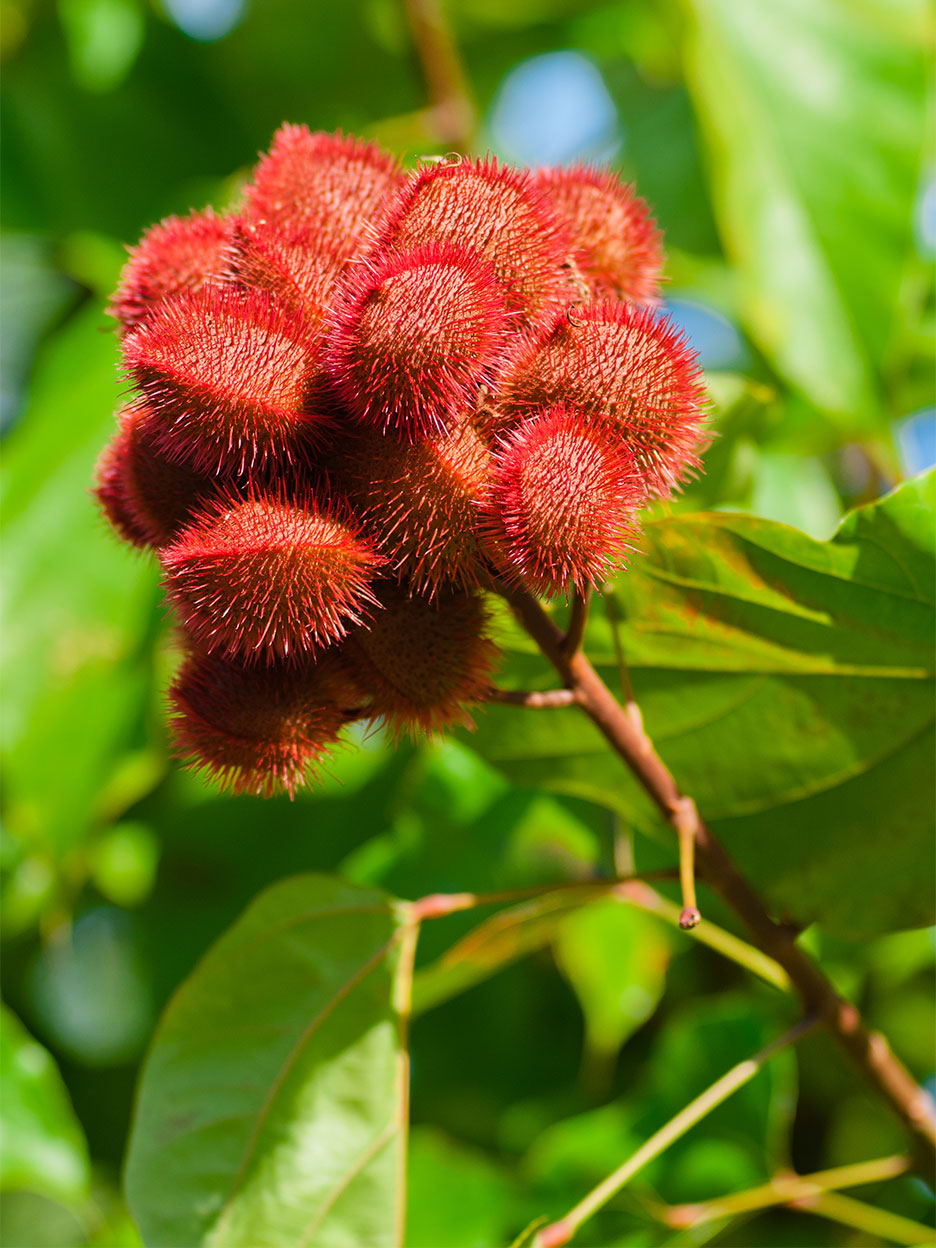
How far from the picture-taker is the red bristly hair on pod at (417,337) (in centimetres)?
100

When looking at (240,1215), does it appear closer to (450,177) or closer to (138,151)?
(450,177)

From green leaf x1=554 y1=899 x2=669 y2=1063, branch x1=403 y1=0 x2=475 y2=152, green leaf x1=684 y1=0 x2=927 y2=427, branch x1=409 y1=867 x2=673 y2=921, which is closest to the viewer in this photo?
branch x1=409 y1=867 x2=673 y2=921

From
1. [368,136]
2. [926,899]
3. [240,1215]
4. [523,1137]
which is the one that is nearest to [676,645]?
[926,899]

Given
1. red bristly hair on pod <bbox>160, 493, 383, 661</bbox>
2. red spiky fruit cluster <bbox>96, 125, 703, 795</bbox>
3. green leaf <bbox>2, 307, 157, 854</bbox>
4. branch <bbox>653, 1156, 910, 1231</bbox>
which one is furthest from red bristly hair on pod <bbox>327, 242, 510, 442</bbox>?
branch <bbox>653, 1156, 910, 1231</bbox>

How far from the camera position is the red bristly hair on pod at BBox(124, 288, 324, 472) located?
1025mm

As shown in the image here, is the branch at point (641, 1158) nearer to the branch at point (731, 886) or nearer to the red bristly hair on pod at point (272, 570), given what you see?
the branch at point (731, 886)

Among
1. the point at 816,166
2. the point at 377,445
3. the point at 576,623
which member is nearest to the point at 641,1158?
the point at 576,623

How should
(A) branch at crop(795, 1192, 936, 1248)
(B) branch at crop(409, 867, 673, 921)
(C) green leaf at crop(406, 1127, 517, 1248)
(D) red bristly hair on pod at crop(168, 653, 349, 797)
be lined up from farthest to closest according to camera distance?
(C) green leaf at crop(406, 1127, 517, 1248), (A) branch at crop(795, 1192, 936, 1248), (B) branch at crop(409, 867, 673, 921), (D) red bristly hair on pod at crop(168, 653, 349, 797)

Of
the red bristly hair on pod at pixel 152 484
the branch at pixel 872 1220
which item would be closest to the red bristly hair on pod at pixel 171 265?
the red bristly hair on pod at pixel 152 484

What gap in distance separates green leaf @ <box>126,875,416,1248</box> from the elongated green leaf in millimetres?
313

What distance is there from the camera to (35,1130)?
2.08 m

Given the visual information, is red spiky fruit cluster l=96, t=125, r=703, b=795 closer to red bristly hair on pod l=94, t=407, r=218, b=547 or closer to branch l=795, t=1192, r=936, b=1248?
red bristly hair on pod l=94, t=407, r=218, b=547

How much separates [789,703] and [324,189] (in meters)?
0.75

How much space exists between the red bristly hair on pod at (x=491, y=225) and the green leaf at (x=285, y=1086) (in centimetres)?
79
